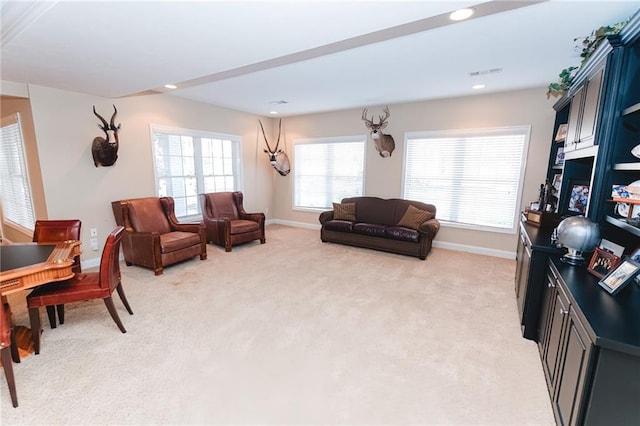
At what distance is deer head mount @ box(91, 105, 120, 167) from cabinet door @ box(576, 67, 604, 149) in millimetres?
5530

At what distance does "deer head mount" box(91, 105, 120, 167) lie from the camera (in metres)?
3.99

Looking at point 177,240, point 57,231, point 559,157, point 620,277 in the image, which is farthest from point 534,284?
point 57,231

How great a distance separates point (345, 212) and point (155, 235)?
132 inches

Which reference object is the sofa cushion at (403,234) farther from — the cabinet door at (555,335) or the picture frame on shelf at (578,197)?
the cabinet door at (555,335)

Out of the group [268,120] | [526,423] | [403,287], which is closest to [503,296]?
[403,287]

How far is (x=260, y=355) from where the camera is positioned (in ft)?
7.31

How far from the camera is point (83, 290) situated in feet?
7.61

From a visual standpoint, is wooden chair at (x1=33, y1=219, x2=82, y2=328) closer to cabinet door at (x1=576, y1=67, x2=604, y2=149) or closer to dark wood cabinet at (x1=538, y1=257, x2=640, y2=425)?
dark wood cabinet at (x1=538, y1=257, x2=640, y2=425)

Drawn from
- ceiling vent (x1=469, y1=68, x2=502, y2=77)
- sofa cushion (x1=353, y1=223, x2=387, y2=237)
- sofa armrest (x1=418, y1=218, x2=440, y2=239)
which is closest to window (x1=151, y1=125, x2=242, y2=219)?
sofa cushion (x1=353, y1=223, x2=387, y2=237)

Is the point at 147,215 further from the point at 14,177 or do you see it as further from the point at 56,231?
the point at 14,177

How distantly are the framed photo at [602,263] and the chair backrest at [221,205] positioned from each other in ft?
16.9

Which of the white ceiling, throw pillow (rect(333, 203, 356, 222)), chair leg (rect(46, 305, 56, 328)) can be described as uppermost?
the white ceiling

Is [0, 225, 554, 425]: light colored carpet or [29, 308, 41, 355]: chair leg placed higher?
[29, 308, 41, 355]: chair leg

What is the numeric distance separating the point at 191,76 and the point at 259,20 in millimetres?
1643
